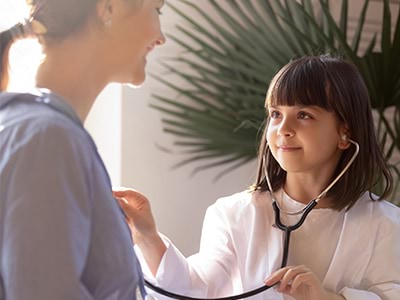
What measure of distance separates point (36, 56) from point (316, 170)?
61 cm

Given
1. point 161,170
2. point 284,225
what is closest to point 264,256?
point 284,225

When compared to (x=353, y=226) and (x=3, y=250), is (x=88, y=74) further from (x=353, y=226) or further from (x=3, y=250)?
(x=353, y=226)

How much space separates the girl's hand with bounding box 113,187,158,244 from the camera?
109cm

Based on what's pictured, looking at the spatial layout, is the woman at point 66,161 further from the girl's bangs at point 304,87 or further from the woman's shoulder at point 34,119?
the girl's bangs at point 304,87

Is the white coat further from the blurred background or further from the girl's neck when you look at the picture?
the blurred background

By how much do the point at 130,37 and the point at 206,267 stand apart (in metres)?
0.56

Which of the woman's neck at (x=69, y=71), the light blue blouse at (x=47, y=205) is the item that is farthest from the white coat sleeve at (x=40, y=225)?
the woman's neck at (x=69, y=71)

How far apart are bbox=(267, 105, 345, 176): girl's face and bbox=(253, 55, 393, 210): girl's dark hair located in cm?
1

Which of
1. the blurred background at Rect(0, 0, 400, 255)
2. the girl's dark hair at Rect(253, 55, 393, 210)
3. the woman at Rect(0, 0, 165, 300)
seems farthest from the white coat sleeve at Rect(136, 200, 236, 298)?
the blurred background at Rect(0, 0, 400, 255)

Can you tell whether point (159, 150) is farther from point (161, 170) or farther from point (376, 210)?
point (376, 210)

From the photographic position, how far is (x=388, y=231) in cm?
118

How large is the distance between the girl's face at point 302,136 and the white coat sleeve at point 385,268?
0.55 feet

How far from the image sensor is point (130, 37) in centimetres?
79

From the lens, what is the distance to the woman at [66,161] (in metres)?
0.63
